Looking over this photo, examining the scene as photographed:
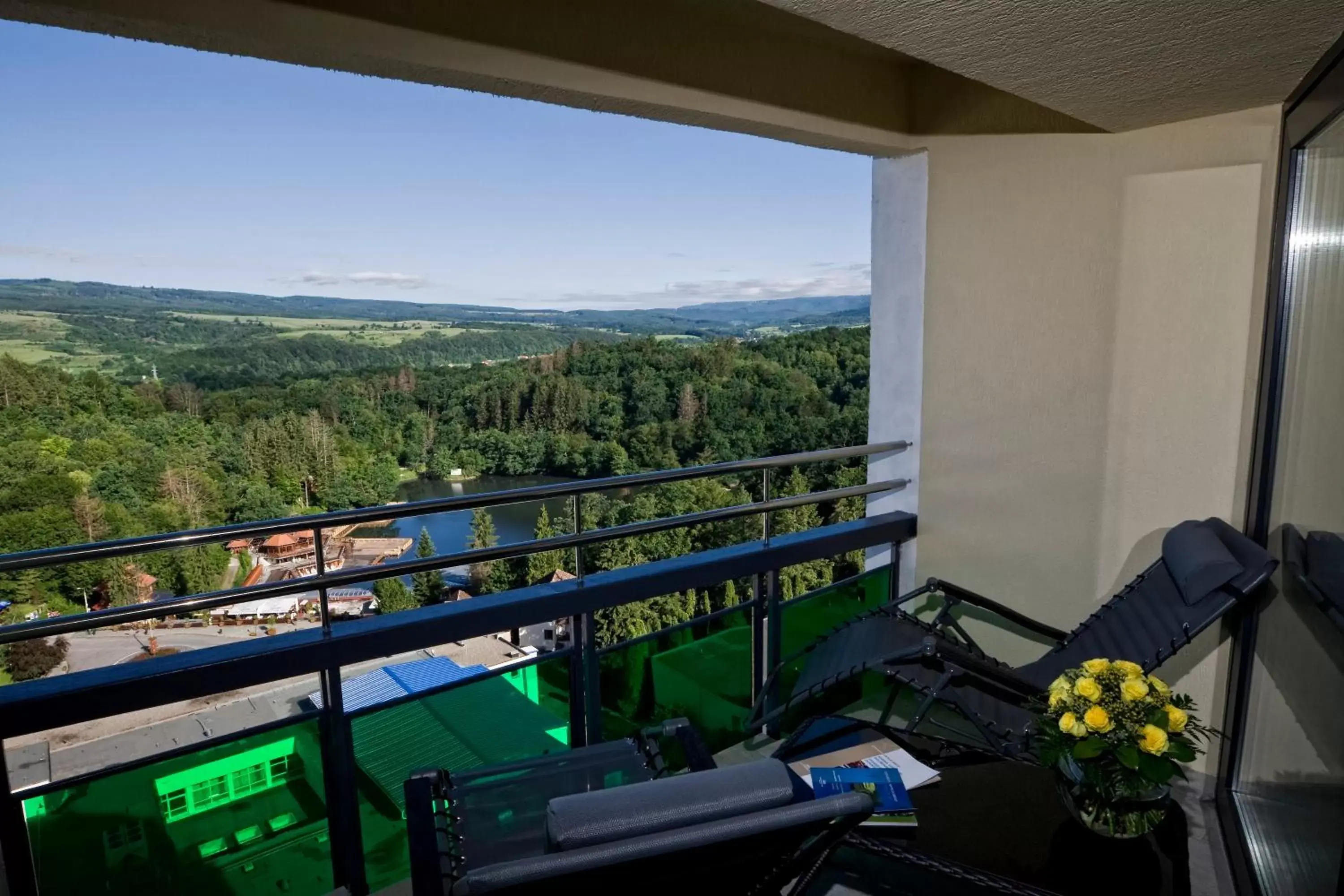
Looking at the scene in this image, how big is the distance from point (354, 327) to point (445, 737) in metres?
5.26

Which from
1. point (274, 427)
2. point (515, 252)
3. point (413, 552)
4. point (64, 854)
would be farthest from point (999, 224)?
point (515, 252)

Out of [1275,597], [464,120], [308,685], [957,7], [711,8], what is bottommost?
[308,685]

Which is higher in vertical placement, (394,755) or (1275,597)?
(1275,597)

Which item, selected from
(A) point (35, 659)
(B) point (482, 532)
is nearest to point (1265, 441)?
(B) point (482, 532)

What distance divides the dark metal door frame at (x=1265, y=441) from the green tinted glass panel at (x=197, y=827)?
2499 millimetres

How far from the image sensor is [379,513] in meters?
2.09

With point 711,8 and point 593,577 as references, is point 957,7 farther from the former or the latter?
point 593,577

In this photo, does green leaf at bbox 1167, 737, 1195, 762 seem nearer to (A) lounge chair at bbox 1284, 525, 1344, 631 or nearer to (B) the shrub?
(A) lounge chair at bbox 1284, 525, 1344, 631

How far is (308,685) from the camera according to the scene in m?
2.12

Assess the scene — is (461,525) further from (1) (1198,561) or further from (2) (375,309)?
(2) (375,309)

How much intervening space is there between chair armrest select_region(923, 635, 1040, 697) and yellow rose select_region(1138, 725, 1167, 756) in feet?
2.52

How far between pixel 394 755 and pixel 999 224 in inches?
109

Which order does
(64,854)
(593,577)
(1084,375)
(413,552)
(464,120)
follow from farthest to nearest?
(464,120)
(1084,375)
(593,577)
(413,552)
(64,854)

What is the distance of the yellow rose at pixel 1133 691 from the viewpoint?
5.38 ft
